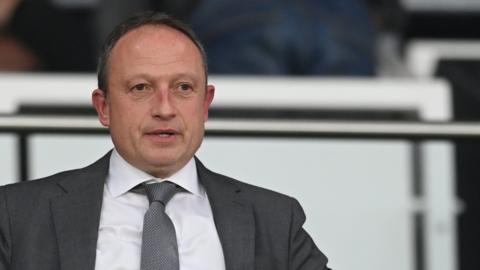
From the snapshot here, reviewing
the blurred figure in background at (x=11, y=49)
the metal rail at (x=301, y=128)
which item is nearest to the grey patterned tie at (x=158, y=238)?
the metal rail at (x=301, y=128)

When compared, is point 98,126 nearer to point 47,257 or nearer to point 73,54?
point 47,257

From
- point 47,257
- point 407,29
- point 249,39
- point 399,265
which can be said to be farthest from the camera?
point 407,29

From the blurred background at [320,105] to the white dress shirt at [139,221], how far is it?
46.3 inches

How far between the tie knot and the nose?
0.44 ft

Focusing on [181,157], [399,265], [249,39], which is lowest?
[399,265]

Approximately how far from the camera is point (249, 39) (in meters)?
4.65

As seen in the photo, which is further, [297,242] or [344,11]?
[344,11]

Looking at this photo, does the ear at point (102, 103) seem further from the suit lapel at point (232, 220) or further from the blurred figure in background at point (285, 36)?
the blurred figure in background at point (285, 36)

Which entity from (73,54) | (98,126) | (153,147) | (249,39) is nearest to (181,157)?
(153,147)

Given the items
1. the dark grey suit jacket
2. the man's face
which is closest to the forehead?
the man's face

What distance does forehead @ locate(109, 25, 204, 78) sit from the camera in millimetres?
2371

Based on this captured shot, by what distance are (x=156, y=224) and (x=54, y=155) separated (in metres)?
1.51

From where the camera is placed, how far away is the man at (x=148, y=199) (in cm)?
238

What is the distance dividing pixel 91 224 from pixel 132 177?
112 millimetres
